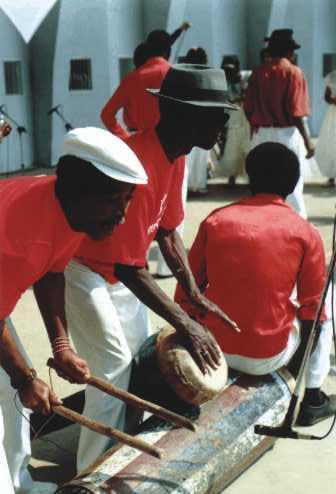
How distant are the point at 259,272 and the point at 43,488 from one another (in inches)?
50.8

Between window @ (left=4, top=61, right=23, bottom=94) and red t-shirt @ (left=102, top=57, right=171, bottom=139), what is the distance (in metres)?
6.95

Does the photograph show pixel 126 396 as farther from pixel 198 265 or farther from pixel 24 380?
pixel 198 265

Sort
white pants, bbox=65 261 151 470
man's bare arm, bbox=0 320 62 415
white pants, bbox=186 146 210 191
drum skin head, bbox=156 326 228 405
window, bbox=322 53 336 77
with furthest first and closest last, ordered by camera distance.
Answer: window, bbox=322 53 336 77
white pants, bbox=186 146 210 191
white pants, bbox=65 261 151 470
drum skin head, bbox=156 326 228 405
man's bare arm, bbox=0 320 62 415

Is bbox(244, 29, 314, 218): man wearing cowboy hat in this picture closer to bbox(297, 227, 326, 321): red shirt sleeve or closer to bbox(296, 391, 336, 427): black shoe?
bbox(296, 391, 336, 427): black shoe

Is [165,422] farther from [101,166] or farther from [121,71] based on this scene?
[121,71]

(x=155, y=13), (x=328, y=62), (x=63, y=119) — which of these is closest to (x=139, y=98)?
(x=63, y=119)

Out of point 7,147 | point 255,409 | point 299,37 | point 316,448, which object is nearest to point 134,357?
point 255,409

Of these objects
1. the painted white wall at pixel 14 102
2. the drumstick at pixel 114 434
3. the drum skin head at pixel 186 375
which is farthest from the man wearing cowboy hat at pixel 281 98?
the painted white wall at pixel 14 102

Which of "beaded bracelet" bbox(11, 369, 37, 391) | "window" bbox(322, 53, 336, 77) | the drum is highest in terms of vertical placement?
"window" bbox(322, 53, 336, 77)

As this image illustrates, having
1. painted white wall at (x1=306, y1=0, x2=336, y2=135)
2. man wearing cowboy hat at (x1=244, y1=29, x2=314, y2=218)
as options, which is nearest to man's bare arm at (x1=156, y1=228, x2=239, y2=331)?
man wearing cowboy hat at (x1=244, y1=29, x2=314, y2=218)

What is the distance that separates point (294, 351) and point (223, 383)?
1.95 feet

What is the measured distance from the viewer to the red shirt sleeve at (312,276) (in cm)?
375

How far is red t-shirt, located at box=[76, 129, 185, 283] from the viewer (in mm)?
3271

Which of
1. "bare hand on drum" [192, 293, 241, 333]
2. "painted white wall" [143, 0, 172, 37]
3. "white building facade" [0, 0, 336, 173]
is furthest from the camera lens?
"painted white wall" [143, 0, 172, 37]
